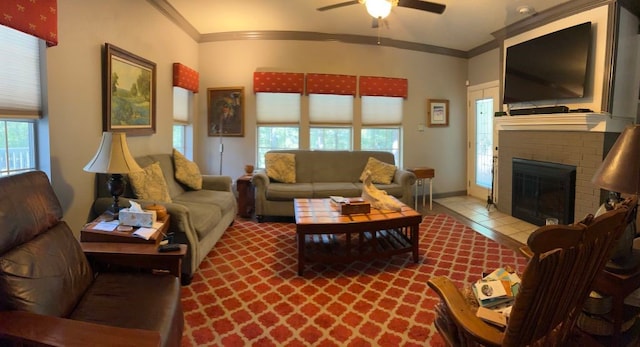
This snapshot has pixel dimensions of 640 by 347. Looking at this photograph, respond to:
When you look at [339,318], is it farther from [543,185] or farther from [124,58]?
[543,185]

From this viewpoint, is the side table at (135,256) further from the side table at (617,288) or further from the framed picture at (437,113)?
the framed picture at (437,113)

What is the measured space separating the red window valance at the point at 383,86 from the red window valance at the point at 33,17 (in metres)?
4.07

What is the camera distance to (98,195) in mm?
2941

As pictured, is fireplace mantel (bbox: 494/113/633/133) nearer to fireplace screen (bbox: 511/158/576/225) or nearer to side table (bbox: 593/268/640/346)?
fireplace screen (bbox: 511/158/576/225)

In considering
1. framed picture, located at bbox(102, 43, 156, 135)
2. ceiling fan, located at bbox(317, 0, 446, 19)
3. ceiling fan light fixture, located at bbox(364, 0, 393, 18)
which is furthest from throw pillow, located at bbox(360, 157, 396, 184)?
framed picture, located at bbox(102, 43, 156, 135)

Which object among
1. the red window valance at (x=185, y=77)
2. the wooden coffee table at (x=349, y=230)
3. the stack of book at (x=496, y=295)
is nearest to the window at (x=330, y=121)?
the red window valance at (x=185, y=77)

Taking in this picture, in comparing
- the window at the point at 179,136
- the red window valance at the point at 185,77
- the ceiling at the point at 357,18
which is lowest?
the window at the point at 179,136

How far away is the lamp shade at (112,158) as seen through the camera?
2398 mm

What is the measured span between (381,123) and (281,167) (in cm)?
201

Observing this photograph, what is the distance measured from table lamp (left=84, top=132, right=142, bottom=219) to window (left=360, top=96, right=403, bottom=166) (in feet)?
12.9

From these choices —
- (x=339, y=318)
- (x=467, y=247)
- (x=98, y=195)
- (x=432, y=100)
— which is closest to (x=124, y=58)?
(x=98, y=195)

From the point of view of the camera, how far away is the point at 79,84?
8.86 feet

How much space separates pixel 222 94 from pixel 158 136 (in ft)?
5.03

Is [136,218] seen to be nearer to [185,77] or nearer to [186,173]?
[186,173]
